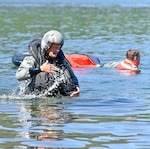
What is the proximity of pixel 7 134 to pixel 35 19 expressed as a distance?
42762 mm

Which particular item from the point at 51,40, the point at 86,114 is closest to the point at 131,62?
the point at 51,40

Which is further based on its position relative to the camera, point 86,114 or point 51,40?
point 51,40

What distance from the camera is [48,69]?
12.4 meters

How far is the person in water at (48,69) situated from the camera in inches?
493

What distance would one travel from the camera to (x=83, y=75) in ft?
61.4

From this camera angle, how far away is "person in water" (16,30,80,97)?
12531 mm

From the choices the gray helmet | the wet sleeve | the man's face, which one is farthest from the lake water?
the gray helmet

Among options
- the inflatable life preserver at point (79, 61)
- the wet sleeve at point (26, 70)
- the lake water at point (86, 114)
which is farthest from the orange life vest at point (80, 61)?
the wet sleeve at point (26, 70)

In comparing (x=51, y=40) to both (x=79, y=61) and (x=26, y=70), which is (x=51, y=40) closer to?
(x=26, y=70)

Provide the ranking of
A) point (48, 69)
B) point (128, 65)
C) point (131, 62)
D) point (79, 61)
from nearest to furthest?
point (48, 69)
point (128, 65)
point (131, 62)
point (79, 61)

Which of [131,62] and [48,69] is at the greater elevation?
[48,69]

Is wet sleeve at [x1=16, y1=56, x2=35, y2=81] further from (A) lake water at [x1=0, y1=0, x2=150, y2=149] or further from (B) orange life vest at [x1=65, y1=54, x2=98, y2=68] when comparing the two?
(B) orange life vest at [x1=65, y1=54, x2=98, y2=68]

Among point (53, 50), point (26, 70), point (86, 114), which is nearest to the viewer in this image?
point (86, 114)

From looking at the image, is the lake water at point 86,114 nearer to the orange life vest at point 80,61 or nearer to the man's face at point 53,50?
the orange life vest at point 80,61
